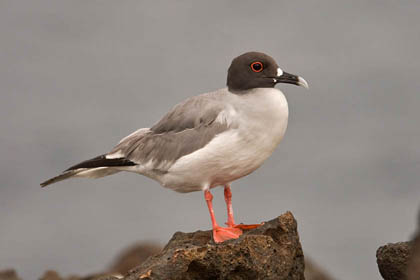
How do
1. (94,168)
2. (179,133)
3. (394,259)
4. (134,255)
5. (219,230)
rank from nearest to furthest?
(394,259) < (219,230) < (179,133) < (94,168) < (134,255)

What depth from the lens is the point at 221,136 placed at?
1164cm

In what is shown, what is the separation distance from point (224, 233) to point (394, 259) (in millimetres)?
2621

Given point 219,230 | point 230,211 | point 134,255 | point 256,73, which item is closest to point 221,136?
point 256,73

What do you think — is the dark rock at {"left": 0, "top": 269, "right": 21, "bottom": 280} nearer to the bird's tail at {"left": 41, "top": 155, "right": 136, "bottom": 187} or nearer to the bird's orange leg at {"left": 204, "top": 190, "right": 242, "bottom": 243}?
the bird's tail at {"left": 41, "top": 155, "right": 136, "bottom": 187}

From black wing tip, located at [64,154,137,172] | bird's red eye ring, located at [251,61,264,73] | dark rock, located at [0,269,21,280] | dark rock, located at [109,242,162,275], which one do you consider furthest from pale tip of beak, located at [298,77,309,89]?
dark rock, located at [109,242,162,275]

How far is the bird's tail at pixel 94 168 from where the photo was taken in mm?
12727

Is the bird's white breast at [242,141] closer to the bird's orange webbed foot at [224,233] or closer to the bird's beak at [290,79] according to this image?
the bird's beak at [290,79]

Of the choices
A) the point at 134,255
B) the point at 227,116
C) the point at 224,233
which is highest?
the point at 227,116

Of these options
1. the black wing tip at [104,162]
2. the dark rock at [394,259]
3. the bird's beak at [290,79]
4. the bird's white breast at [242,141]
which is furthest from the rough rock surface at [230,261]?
the bird's beak at [290,79]

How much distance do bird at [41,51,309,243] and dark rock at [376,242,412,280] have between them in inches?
88.9

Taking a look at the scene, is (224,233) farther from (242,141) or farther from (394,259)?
(394,259)

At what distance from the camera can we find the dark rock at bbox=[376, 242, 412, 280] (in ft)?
35.2

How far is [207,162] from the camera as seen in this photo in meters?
11.7

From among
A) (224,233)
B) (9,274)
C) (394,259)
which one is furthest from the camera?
(9,274)
